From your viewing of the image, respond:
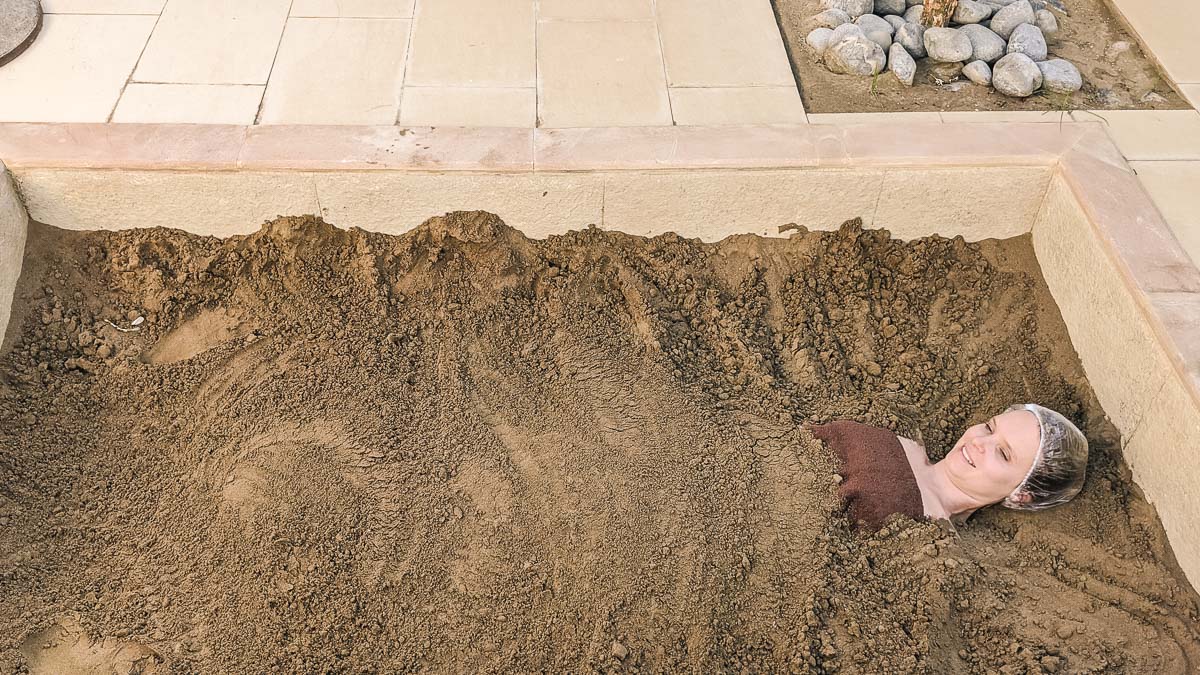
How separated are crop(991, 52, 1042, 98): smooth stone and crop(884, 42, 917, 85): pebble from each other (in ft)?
1.17

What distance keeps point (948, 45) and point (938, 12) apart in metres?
0.22

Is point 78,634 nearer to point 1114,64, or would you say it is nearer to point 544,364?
point 544,364

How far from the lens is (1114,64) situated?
4.10 m

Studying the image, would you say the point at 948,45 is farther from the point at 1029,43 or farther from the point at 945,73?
the point at 1029,43

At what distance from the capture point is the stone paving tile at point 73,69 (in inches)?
139

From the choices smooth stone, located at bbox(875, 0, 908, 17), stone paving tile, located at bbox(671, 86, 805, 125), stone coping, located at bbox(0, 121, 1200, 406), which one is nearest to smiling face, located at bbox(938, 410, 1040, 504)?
stone coping, located at bbox(0, 121, 1200, 406)

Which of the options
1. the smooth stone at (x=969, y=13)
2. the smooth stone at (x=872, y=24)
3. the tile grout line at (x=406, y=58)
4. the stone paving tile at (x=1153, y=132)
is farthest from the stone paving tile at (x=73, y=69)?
the stone paving tile at (x=1153, y=132)

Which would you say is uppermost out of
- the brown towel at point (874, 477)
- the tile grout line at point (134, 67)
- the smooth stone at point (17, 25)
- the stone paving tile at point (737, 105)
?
the smooth stone at point (17, 25)

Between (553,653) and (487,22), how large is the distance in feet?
9.41

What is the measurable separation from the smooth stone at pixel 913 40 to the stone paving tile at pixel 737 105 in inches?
26.0

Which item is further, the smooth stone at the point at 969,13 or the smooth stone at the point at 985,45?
the smooth stone at the point at 969,13

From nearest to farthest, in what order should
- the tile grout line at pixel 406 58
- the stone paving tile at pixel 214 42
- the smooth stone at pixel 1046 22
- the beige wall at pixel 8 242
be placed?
1. the beige wall at pixel 8 242
2. the tile grout line at pixel 406 58
3. the stone paving tile at pixel 214 42
4. the smooth stone at pixel 1046 22

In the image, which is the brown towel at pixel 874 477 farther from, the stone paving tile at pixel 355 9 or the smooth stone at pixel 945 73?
the stone paving tile at pixel 355 9

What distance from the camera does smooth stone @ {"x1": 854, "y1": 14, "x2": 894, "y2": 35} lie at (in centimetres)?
407
